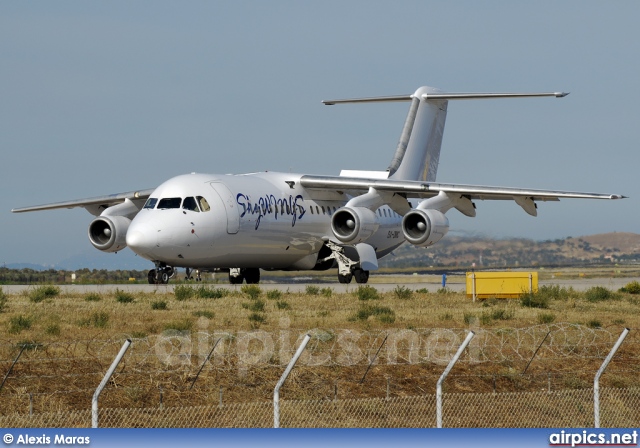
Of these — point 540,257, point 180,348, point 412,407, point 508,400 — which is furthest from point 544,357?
point 540,257

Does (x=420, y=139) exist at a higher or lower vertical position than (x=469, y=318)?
higher

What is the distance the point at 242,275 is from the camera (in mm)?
37875

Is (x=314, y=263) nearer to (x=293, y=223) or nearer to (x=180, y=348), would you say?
(x=293, y=223)

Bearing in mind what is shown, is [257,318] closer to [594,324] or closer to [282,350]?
[282,350]

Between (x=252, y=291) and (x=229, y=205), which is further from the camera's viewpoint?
(x=229, y=205)

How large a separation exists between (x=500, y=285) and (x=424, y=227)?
10.9 ft

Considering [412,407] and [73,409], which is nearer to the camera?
[73,409]

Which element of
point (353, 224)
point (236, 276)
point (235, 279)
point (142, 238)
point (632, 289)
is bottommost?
point (632, 289)

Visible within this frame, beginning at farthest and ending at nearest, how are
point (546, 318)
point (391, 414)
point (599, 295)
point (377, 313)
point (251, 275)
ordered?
point (251, 275)
point (599, 295)
point (377, 313)
point (546, 318)
point (391, 414)

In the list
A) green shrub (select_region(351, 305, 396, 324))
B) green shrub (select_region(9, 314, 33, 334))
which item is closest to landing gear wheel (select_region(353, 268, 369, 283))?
green shrub (select_region(351, 305, 396, 324))

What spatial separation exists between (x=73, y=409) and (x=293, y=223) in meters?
20.7

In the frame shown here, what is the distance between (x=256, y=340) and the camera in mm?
18297

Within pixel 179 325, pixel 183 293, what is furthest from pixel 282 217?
pixel 179 325

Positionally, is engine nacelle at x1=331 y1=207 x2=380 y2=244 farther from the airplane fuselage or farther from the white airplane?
the airplane fuselage
